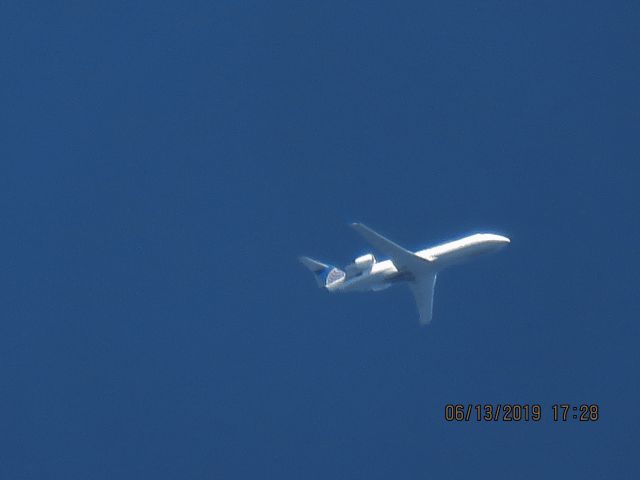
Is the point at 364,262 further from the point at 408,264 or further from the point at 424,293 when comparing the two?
the point at 424,293

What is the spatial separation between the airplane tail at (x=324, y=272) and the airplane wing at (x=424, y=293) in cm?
734

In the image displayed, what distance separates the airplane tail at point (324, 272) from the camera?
95.4m

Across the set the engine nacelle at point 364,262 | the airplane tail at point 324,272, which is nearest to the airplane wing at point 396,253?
the engine nacelle at point 364,262

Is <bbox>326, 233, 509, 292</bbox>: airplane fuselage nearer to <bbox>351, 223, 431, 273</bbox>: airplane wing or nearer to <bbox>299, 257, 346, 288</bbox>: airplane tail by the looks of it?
<bbox>351, 223, 431, 273</bbox>: airplane wing

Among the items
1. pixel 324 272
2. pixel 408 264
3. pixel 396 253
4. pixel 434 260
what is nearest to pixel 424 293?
pixel 434 260

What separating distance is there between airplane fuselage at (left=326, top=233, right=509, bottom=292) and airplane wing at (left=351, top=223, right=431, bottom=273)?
27.7 inches

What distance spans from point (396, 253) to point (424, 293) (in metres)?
7.50

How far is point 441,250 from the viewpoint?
92750 mm

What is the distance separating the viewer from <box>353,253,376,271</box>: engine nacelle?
91625 mm

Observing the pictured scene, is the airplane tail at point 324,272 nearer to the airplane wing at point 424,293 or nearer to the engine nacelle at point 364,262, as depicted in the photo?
the engine nacelle at point 364,262

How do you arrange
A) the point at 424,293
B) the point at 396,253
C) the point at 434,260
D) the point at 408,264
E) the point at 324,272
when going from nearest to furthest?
1. the point at 396,253
2. the point at 408,264
3. the point at 434,260
4. the point at 424,293
5. the point at 324,272

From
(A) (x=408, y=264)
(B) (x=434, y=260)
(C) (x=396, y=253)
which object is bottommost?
(A) (x=408, y=264)

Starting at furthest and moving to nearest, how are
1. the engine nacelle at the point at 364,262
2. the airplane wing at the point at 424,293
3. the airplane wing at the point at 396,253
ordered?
the airplane wing at the point at 424,293 → the engine nacelle at the point at 364,262 → the airplane wing at the point at 396,253

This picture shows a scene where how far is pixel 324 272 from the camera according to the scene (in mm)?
97125
